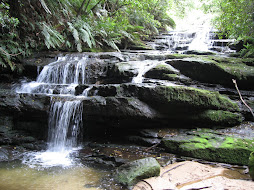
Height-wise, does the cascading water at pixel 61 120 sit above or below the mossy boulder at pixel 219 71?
below


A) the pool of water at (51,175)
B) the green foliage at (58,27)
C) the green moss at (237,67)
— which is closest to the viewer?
the pool of water at (51,175)

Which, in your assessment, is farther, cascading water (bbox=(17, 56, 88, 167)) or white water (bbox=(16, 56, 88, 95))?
white water (bbox=(16, 56, 88, 95))

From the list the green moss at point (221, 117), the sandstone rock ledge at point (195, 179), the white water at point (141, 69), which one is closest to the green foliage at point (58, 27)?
the white water at point (141, 69)

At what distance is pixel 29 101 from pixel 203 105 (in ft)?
16.5

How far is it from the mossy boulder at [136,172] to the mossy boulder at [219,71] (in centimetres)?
416

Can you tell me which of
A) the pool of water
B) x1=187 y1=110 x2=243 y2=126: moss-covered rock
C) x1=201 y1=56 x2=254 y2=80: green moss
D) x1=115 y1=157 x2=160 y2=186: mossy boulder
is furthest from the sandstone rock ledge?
x1=201 y1=56 x2=254 y2=80: green moss

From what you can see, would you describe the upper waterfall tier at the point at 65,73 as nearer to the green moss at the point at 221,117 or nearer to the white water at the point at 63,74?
the white water at the point at 63,74

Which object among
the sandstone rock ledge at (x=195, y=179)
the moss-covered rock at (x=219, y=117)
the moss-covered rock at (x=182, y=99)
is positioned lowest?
the sandstone rock ledge at (x=195, y=179)

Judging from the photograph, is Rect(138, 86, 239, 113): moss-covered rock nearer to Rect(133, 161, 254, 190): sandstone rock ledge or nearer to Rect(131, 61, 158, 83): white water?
Rect(131, 61, 158, 83): white water

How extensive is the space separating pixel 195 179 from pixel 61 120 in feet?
12.5

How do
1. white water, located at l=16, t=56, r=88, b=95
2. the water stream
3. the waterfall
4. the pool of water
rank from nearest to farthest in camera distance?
the pool of water → the water stream → the waterfall → white water, located at l=16, t=56, r=88, b=95

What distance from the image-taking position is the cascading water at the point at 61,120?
→ 468 centimetres

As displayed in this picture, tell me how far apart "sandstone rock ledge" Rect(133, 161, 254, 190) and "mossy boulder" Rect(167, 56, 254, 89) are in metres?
3.52

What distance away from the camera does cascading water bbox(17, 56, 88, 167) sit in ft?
15.4
